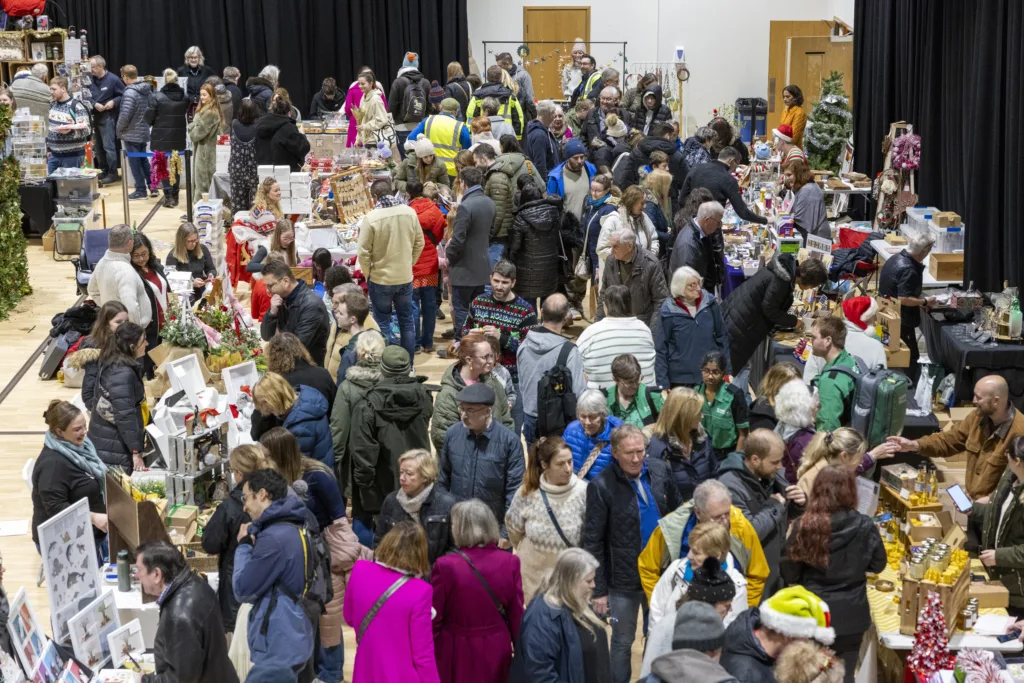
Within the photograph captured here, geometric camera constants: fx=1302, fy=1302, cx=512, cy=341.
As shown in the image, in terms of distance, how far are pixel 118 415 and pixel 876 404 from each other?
382 centimetres

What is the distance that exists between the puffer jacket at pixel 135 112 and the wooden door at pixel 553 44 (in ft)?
22.7

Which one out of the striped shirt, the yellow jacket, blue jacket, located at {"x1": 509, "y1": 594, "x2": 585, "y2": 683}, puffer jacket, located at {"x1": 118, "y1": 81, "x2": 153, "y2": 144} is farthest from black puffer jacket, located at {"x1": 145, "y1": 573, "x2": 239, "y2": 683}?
puffer jacket, located at {"x1": 118, "y1": 81, "x2": 153, "y2": 144}

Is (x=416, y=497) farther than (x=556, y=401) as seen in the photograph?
No

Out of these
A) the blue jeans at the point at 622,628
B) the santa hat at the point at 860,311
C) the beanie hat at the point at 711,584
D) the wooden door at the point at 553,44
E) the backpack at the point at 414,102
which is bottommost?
the blue jeans at the point at 622,628

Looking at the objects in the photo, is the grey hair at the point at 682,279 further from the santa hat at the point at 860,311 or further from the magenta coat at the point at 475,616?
the magenta coat at the point at 475,616

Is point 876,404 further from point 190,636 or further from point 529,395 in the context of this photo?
point 190,636

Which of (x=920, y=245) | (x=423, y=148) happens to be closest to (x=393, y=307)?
(x=423, y=148)

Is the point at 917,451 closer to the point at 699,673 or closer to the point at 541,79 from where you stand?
the point at 699,673

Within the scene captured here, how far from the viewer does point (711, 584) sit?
448cm

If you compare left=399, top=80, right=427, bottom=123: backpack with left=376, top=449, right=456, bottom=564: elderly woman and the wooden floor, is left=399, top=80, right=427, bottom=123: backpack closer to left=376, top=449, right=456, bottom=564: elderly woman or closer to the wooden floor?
the wooden floor

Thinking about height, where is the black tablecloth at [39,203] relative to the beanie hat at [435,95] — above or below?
below

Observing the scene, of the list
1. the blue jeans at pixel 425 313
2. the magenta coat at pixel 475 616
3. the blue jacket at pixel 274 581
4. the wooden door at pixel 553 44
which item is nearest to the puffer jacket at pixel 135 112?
the blue jeans at pixel 425 313

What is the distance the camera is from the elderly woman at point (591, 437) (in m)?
5.50

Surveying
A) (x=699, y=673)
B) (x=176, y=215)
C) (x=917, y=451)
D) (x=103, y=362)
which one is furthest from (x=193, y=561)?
(x=176, y=215)
